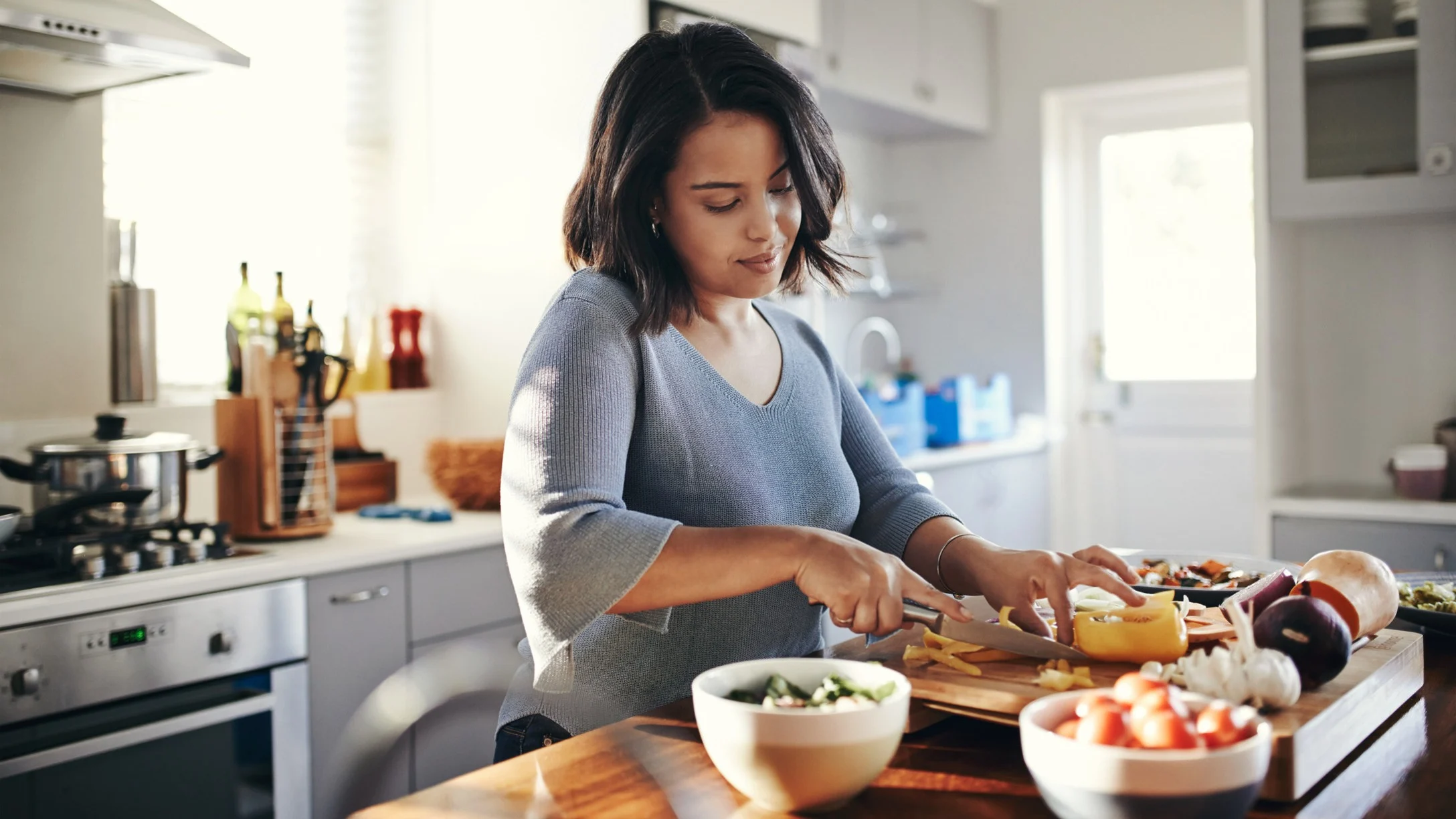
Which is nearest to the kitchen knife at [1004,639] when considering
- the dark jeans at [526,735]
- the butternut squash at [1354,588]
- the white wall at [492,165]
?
the butternut squash at [1354,588]

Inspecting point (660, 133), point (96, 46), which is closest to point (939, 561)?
point (660, 133)

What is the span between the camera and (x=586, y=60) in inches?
111

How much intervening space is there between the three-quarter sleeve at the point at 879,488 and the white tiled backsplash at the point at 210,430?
1.42 meters

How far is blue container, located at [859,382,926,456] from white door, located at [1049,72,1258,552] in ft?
3.31

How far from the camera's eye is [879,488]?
151 centimetres

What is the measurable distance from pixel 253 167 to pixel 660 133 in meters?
1.97

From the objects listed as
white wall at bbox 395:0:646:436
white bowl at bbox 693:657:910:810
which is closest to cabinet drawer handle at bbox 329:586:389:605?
white wall at bbox 395:0:646:436

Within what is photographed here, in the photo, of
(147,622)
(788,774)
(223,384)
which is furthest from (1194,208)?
(788,774)

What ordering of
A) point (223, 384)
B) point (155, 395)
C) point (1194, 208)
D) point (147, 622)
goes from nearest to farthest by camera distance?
1. point (147, 622)
2. point (155, 395)
3. point (223, 384)
4. point (1194, 208)

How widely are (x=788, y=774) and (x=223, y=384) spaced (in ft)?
7.68

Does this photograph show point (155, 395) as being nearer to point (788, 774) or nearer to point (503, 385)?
point (503, 385)

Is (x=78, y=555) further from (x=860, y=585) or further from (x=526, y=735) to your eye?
(x=860, y=585)

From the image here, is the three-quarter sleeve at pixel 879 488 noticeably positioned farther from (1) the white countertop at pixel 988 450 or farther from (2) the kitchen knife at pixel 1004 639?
(1) the white countertop at pixel 988 450

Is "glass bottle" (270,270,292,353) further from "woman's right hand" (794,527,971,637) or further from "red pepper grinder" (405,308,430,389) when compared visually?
"woman's right hand" (794,527,971,637)
